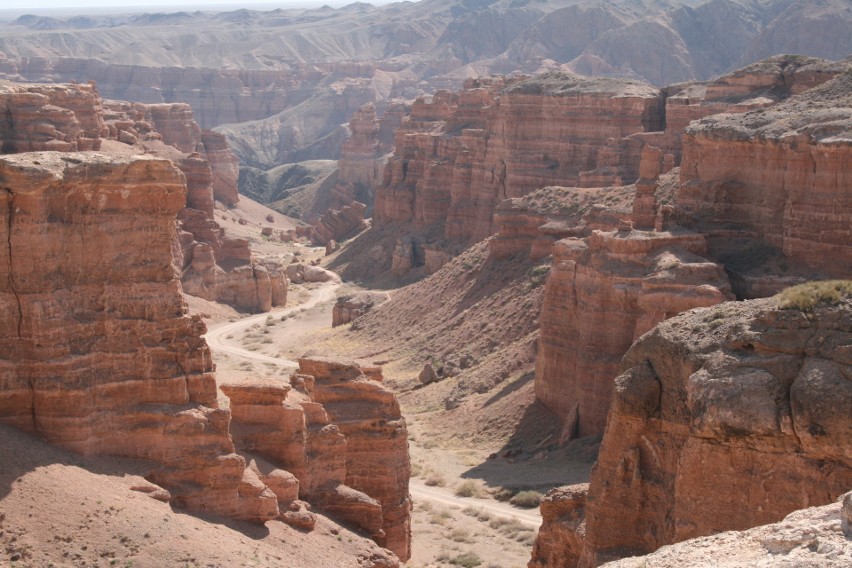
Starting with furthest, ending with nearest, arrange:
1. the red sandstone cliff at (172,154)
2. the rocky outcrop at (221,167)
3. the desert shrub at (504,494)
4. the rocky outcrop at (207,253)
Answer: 1. the rocky outcrop at (221,167)
2. the rocky outcrop at (207,253)
3. the red sandstone cliff at (172,154)
4. the desert shrub at (504,494)

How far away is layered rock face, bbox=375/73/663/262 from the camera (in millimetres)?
63125

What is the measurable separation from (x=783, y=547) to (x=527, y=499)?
23.5 meters

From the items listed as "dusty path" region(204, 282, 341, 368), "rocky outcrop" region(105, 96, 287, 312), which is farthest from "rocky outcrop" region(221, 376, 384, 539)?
"rocky outcrop" region(105, 96, 287, 312)

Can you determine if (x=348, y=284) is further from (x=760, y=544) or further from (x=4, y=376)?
(x=760, y=544)

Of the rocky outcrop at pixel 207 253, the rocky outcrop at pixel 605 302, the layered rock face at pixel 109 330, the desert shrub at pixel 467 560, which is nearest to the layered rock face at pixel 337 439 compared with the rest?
the desert shrub at pixel 467 560

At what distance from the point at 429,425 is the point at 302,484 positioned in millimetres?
17481

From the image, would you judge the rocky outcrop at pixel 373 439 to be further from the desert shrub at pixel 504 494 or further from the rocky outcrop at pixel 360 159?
the rocky outcrop at pixel 360 159

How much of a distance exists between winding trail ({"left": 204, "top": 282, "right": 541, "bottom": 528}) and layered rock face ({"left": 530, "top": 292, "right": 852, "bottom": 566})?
1279 cm

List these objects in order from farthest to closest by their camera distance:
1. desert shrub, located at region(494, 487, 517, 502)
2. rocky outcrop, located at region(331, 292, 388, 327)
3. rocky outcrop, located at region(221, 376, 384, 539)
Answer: rocky outcrop, located at region(331, 292, 388, 327), desert shrub, located at region(494, 487, 517, 502), rocky outcrop, located at region(221, 376, 384, 539)

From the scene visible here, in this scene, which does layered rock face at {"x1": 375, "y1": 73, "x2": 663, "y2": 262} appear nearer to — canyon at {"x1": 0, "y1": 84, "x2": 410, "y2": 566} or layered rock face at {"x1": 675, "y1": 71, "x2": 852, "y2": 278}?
layered rock face at {"x1": 675, "y1": 71, "x2": 852, "y2": 278}

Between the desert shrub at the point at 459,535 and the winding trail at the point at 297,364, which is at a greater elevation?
the desert shrub at the point at 459,535

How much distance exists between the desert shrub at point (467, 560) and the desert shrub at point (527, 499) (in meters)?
4.06

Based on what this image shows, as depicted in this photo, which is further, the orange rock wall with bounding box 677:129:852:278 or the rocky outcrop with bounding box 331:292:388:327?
the rocky outcrop with bounding box 331:292:388:327

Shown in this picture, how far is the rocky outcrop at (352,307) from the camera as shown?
212 ft
